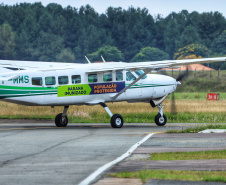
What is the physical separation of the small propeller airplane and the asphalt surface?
1.49 metres

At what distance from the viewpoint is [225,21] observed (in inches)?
7028

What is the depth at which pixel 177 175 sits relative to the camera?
36.7ft

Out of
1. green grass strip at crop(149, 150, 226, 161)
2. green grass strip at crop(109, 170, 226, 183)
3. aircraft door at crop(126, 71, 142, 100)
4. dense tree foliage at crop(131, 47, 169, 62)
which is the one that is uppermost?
dense tree foliage at crop(131, 47, 169, 62)

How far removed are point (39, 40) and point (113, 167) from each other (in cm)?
12810

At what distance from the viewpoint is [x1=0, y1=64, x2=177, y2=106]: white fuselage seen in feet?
77.1

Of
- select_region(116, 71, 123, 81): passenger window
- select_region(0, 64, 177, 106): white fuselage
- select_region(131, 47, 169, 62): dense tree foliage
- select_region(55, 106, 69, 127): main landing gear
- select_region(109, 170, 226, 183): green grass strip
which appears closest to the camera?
select_region(109, 170, 226, 183): green grass strip

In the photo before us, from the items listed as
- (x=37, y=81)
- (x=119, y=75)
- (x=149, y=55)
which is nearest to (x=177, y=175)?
(x=37, y=81)

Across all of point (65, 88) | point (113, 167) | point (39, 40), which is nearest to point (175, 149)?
point (113, 167)

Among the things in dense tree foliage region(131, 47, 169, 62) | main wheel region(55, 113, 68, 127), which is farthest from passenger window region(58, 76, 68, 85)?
dense tree foliage region(131, 47, 169, 62)

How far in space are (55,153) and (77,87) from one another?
972 centimetres

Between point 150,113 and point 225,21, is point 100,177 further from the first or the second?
point 225,21

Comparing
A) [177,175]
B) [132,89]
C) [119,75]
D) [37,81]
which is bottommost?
[177,175]

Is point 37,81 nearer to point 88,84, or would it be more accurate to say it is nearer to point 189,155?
point 88,84

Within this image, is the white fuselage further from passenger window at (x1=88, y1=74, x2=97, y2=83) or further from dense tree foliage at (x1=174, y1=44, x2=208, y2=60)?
dense tree foliage at (x1=174, y1=44, x2=208, y2=60)
